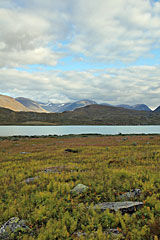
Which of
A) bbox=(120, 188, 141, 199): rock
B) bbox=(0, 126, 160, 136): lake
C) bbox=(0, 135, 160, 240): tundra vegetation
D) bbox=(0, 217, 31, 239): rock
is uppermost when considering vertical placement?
bbox=(120, 188, 141, 199): rock

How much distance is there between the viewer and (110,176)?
9.83 m

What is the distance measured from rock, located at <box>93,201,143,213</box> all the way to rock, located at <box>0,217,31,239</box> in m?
2.70

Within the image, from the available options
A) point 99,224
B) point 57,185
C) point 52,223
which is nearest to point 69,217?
point 52,223

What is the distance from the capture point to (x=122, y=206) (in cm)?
674

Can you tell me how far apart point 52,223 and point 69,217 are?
612 mm

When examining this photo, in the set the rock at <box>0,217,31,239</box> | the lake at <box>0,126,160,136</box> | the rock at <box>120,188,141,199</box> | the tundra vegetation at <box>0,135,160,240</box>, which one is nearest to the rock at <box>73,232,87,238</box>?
the tundra vegetation at <box>0,135,160,240</box>

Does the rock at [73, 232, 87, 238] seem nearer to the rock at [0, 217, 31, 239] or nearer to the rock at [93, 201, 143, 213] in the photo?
the rock at [93, 201, 143, 213]

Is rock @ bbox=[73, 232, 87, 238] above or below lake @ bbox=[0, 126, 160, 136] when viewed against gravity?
above

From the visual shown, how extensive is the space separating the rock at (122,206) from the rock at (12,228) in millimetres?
2699

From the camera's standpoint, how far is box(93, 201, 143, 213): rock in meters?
6.60

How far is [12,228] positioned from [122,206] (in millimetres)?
4024

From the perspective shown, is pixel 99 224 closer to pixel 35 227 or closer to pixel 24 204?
pixel 35 227

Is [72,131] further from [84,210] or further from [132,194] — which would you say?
[84,210]

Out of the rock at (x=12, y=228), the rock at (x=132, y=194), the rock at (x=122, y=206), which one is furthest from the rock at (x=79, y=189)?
the rock at (x=12, y=228)
